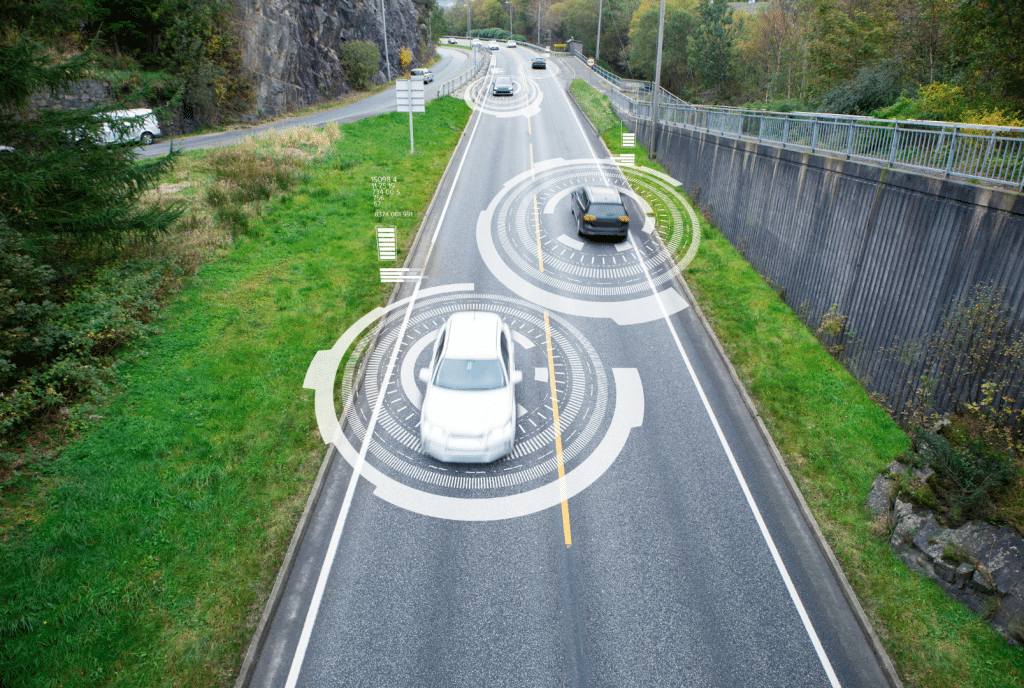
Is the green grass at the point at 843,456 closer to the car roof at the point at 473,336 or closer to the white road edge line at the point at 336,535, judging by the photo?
the car roof at the point at 473,336

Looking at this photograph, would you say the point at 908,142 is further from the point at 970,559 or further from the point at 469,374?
the point at 469,374

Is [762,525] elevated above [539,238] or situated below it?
below

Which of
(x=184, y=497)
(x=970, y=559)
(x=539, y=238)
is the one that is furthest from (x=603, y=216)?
(x=184, y=497)

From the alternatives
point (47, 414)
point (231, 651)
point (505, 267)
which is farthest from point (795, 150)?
point (47, 414)

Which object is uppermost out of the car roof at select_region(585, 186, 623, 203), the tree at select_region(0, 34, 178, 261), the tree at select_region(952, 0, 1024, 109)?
the tree at select_region(952, 0, 1024, 109)

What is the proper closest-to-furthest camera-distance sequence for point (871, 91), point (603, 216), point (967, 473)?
1. point (967, 473)
2. point (603, 216)
3. point (871, 91)

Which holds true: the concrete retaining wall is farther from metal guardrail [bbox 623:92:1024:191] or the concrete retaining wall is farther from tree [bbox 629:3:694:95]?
tree [bbox 629:3:694:95]

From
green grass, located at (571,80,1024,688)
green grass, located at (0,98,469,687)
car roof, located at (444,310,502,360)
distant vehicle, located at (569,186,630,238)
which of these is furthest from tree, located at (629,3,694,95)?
car roof, located at (444,310,502,360)
